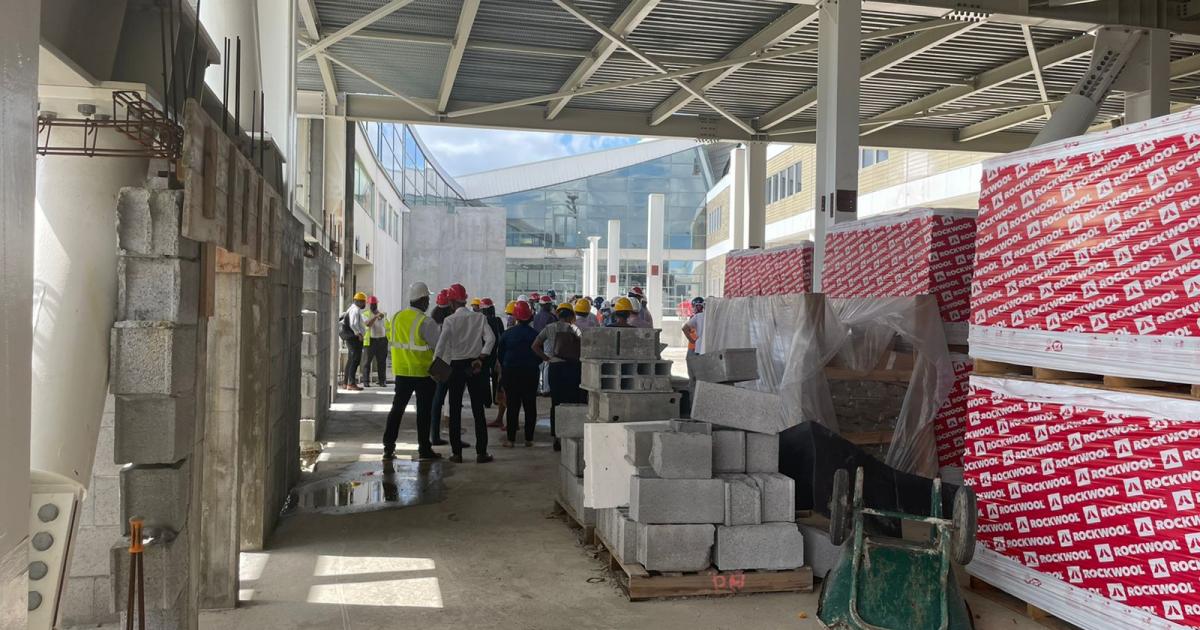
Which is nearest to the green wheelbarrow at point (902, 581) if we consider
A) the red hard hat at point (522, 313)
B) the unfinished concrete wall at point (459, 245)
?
the red hard hat at point (522, 313)

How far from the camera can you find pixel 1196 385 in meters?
4.40

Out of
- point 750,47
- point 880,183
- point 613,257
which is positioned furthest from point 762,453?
point 613,257

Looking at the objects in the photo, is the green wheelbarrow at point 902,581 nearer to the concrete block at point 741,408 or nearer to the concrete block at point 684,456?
the concrete block at point 684,456

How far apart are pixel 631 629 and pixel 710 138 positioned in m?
13.6

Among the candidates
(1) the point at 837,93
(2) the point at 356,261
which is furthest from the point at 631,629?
(2) the point at 356,261

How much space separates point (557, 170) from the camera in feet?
208

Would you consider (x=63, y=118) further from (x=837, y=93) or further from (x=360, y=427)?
(x=360, y=427)

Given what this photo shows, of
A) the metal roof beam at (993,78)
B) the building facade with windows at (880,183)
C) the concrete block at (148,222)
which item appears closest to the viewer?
the concrete block at (148,222)

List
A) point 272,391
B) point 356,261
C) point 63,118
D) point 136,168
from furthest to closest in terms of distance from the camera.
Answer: point 356,261
point 272,391
point 136,168
point 63,118

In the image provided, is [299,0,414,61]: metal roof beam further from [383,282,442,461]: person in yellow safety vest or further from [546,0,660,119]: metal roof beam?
[383,282,442,461]: person in yellow safety vest

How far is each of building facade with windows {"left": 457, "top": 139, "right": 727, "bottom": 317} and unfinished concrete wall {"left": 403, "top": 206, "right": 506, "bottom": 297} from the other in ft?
96.8

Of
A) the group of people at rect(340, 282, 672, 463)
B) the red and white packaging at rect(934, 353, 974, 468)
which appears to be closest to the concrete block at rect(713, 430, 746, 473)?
the red and white packaging at rect(934, 353, 974, 468)

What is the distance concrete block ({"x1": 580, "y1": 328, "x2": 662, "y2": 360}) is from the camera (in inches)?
299

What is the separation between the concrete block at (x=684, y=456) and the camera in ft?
19.8
